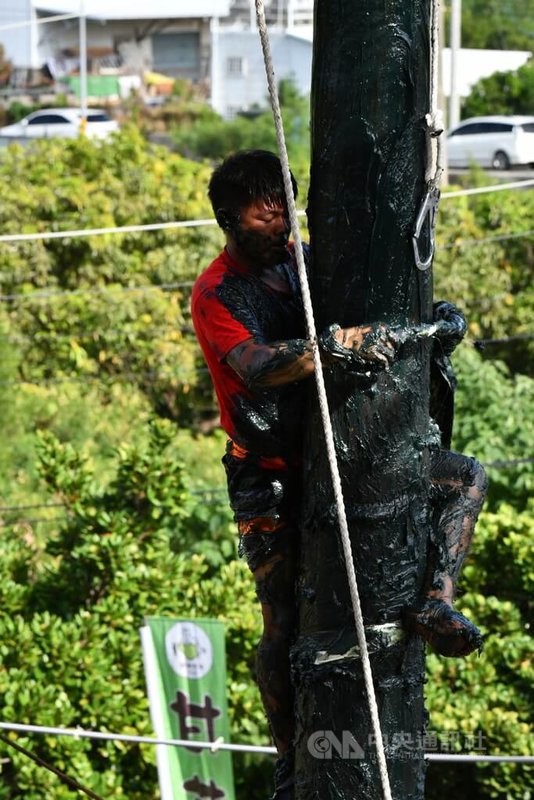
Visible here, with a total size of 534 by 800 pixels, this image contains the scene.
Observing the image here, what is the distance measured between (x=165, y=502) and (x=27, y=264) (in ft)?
25.0

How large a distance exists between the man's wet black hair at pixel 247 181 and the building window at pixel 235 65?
3365cm

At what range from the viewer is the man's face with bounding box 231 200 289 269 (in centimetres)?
270

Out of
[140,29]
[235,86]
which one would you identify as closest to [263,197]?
[235,86]

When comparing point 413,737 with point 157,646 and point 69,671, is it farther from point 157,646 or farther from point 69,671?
point 69,671

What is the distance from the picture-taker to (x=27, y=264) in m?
15.1

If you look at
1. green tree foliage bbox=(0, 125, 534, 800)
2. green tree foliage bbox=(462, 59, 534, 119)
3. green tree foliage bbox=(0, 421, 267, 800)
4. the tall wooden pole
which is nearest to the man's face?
the tall wooden pole

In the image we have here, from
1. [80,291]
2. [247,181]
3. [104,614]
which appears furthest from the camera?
[80,291]

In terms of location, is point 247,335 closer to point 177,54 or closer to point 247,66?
point 247,66

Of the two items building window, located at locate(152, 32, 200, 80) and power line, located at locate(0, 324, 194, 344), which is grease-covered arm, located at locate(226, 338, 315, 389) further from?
building window, located at locate(152, 32, 200, 80)

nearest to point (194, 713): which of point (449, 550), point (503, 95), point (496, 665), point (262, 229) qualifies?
point (496, 665)

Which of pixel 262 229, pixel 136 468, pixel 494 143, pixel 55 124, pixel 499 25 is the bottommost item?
pixel 136 468

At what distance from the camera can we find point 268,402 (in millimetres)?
2637

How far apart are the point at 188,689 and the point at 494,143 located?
12.9 m

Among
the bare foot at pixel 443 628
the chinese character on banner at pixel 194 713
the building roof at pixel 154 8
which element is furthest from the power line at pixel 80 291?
the building roof at pixel 154 8
